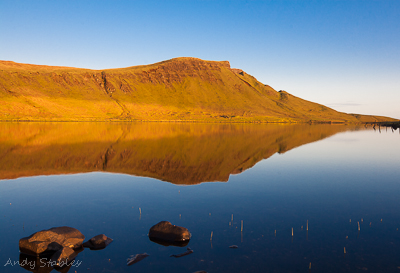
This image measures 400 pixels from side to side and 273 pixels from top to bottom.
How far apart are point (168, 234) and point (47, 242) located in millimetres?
4923

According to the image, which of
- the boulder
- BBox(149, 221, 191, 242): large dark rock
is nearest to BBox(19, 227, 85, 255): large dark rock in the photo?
the boulder

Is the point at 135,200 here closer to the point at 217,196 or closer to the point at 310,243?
the point at 217,196

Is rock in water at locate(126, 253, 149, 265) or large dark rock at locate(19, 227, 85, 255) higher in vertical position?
large dark rock at locate(19, 227, 85, 255)

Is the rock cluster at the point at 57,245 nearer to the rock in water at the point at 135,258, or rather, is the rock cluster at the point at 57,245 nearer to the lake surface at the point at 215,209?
the lake surface at the point at 215,209

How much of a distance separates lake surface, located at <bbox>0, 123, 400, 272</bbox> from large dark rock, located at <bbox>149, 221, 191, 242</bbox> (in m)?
0.43

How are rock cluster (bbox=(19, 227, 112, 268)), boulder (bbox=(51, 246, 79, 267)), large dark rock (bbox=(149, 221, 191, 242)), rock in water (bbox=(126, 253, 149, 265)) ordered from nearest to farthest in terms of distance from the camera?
boulder (bbox=(51, 246, 79, 267)), rock cluster (bbox=(19, 227, 112, 268)), rock in water (bbox=(126, 253, 149, 265)), large dark rock (bbox=(149, 221, 191, 242))

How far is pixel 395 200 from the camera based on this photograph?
18.9 meters

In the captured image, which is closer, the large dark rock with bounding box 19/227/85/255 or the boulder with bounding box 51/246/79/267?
the boulder with bounding box 51/246/79/267

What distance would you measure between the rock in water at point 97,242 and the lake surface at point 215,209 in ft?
1.22

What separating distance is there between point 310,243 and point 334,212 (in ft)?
17.0

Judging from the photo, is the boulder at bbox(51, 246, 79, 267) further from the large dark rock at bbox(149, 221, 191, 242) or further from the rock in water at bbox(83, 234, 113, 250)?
the large dark rock at bbox(149, 221, 191, 242)

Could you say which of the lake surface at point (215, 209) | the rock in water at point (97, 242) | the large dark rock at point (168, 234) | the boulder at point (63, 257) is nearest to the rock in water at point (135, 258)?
the lake surface at point (215, 209)

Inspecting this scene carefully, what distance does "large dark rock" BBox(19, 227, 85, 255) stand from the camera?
435 inches

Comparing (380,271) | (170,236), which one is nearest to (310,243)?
(380,271)
